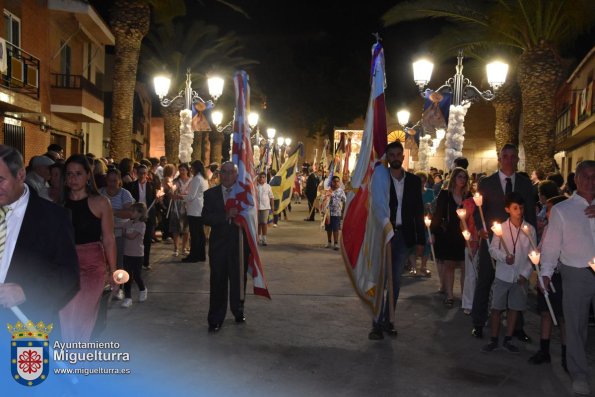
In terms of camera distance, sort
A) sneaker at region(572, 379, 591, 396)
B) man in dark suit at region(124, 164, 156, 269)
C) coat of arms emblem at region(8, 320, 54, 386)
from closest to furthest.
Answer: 1. coat of arms emblem at region(8, 320, 54, 386)
2. sneaker at region(572, 379, 591, 396)
3. man in dark suit at region(124, 164, 156, 269)

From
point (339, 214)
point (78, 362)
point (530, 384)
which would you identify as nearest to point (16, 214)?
point (78, 362)

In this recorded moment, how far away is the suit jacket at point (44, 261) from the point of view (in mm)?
3193

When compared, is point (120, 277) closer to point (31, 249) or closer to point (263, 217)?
point (31, 249)

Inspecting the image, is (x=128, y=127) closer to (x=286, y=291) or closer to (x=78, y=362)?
(x=286, y=291)

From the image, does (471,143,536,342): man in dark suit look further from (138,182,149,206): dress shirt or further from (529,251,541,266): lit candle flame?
(138,182,149,206): dress shirt

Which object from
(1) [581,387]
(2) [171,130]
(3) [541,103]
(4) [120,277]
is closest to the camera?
(4) [120,277]

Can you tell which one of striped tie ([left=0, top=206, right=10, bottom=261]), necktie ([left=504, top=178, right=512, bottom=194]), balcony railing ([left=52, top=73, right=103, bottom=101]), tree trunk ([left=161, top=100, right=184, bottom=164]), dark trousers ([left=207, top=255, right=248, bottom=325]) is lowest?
dark trousers ([left=207, top=255, right=248, bottom=325])

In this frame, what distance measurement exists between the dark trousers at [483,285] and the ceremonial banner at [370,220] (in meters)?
1.04

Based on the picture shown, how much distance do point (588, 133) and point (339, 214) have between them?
19975 mm

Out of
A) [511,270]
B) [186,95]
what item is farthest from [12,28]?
[511,270]

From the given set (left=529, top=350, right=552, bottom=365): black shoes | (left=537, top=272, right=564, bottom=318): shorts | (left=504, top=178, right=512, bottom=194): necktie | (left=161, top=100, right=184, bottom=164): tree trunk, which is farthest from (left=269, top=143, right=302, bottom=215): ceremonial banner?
(left=529, top=350, right=552, bottom=365): black shoes

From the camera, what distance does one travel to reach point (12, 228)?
3.17 meters

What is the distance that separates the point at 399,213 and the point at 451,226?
1.95 meters

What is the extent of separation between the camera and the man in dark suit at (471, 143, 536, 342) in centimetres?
660
